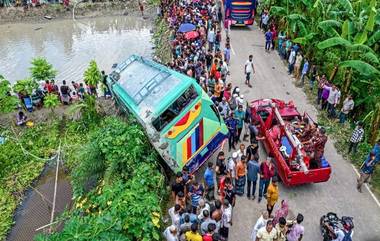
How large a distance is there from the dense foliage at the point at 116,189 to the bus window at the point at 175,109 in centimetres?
80

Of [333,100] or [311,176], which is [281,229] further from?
[333,100]

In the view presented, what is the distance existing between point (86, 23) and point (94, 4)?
2566 mm

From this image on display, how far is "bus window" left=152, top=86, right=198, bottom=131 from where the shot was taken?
10.5 metres

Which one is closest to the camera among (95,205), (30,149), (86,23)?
(95,205)

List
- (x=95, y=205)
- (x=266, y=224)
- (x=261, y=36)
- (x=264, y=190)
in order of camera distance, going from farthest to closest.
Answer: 1. (x=261, y=36)
2. (x=264, y=190)
3. (x=95, y=205)
4. (x=266, y=224)

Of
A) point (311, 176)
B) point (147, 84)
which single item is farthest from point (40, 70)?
point (311, 176)

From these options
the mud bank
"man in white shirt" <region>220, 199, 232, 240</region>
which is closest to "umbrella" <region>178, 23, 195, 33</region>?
"man in white shirt" <region>220, 199, 232, 240</region>

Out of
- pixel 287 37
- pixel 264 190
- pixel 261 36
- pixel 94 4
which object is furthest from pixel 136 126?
pixel 94 4

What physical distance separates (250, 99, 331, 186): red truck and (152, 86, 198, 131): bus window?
9.27 ft

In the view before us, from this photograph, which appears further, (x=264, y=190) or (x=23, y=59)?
(x=23, y=59)

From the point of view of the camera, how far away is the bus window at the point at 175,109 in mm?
10477

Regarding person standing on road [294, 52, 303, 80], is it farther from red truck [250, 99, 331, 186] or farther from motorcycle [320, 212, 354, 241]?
motorcycle [320, 212, 354, 241]

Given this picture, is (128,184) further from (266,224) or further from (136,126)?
(266,224)

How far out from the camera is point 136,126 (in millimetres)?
11133
